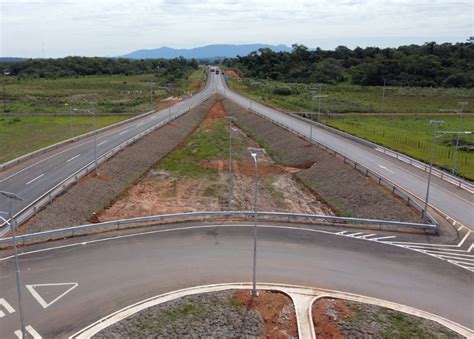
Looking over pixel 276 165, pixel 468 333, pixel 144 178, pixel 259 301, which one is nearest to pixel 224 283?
pixel 259 301

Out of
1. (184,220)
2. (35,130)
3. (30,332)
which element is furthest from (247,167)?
(35,130)

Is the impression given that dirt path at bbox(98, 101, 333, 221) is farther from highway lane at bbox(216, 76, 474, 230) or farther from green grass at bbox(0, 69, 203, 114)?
green grass at bbox(0, 69, 203, 114)

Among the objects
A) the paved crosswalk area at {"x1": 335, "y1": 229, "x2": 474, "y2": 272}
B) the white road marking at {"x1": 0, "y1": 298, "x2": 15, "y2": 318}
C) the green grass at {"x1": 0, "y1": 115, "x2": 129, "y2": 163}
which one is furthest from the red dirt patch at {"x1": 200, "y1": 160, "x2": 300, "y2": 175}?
the white road marking at {"x1": 0, "y1": 298, "x2": 15, "y2": 318}

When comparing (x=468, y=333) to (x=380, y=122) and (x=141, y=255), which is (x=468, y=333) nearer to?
(x=141, y=255)

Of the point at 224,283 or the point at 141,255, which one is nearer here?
the point at 224,283

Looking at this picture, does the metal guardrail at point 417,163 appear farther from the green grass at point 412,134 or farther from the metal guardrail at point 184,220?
the metal guardrail at point 184,220

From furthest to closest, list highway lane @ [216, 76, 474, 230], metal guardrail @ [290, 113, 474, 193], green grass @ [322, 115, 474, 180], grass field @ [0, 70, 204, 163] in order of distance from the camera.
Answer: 1. grass field @ [0, 70, 204, 163]
2. green grass @ [322, 115, 474, 180]
3. metal guardrail @ [290, 113, 474, 193]
4. highway lane @ [216, 76, 474, 230]

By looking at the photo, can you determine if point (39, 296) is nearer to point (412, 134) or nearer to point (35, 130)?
point (35, 130)
